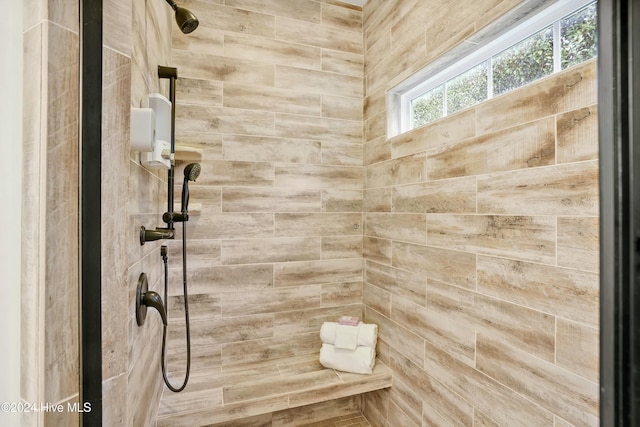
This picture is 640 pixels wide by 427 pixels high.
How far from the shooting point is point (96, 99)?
708 millimetres

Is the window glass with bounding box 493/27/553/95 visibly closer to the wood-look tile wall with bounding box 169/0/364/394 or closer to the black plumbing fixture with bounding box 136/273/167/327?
the wood-look tile wall with bounding box 169/0/364/394

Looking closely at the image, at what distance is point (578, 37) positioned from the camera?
0.98 metres

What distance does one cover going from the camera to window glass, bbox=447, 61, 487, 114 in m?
1.38

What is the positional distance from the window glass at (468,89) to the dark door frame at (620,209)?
2.18ft

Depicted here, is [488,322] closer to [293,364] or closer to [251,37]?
[293,364]

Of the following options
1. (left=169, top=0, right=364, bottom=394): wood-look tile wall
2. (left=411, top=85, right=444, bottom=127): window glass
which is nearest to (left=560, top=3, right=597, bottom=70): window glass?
(left=411, top=85, right=444, bottom=127): window glass

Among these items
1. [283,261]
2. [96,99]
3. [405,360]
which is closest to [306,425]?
[405,360]

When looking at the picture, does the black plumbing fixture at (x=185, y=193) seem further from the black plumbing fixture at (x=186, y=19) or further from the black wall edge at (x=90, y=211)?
the black wall edge at (x=90, y=211)

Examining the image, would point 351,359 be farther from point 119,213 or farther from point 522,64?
point 522,64

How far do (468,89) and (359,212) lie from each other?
3.50 feet

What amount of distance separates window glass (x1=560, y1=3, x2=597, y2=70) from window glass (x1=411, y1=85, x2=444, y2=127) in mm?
632

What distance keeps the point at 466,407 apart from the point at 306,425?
1112mm

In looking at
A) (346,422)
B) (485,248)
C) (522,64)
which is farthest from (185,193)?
(346,422)

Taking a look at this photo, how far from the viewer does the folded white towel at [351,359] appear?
1837 millimetres
